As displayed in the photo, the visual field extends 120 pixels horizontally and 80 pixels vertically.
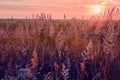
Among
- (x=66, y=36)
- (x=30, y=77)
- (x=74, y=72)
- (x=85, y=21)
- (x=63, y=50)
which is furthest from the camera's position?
(x=85, y=21)

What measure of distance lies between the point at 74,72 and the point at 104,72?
0.52 m

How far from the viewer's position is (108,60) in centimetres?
506

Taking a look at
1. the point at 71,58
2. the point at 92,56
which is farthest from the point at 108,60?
the point at 71,58

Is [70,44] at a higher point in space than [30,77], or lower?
higher

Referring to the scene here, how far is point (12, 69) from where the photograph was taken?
17.3ft

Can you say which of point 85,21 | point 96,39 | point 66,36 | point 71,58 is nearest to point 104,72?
point 71,58

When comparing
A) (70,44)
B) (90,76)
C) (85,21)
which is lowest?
(90,76)

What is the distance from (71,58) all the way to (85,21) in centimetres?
218

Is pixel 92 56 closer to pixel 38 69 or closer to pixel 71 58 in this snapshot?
pixel 71 58

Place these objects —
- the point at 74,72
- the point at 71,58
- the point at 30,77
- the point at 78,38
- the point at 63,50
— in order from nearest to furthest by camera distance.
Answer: the point at 30,77 → the point at 74,72 → the point at 71,58 → the point at 63,50 → the point at 78,38

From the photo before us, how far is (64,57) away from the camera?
18.2ft

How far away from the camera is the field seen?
4895 millimetres

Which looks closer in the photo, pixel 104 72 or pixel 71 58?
pixel 104 72

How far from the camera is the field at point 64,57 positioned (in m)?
4.89
